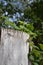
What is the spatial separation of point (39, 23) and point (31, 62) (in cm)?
151

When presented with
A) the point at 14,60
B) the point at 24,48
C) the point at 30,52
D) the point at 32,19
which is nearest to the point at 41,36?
the point at 30,52

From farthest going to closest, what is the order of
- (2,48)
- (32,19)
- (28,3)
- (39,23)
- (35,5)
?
(28,3) < (35,5) < (32,19) < (39,23) < (2,48)

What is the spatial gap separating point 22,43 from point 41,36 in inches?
29.9

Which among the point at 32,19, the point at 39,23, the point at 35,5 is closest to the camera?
the point at 39,23

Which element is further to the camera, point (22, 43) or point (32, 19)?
point (32, 19)

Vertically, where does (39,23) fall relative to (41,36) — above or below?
above

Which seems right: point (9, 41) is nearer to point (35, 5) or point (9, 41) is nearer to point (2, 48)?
point (2, 48)

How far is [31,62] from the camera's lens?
161 cm

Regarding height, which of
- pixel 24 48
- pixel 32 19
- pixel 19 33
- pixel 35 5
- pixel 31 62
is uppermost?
pixel 35 5

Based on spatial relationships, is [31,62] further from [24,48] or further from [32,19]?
[32,19]

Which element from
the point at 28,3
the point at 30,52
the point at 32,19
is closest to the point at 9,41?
the point at 30,52

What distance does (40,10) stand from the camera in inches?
136

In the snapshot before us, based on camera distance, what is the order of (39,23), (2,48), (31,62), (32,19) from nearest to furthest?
(2,48) < (31,62) < (39,23) < (32,19)

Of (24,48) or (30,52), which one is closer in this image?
(24,48)
